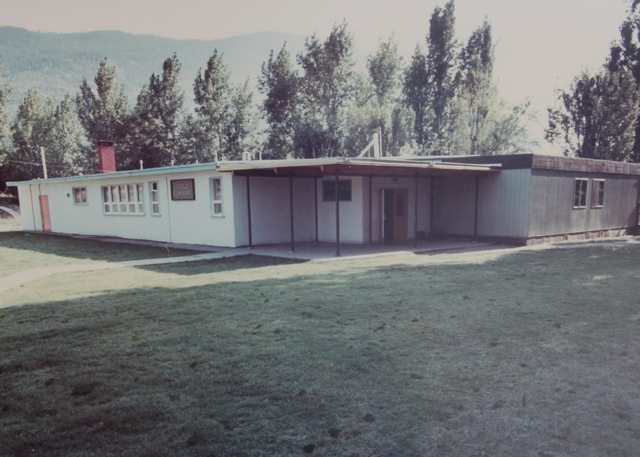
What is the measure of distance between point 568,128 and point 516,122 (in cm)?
813

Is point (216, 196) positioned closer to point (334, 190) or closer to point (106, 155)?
point (334, 190)

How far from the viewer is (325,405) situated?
3482mm

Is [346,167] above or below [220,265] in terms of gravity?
above

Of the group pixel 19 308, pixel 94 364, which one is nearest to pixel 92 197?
pixel 19 308

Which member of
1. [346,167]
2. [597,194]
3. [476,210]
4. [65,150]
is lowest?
[476,210]

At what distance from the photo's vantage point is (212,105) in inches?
1554

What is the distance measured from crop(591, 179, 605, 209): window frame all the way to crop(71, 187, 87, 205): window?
21576 mm

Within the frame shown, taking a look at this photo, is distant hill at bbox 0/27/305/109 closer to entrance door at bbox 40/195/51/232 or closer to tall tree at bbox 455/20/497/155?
tall tree at bbox 455/20/497/155

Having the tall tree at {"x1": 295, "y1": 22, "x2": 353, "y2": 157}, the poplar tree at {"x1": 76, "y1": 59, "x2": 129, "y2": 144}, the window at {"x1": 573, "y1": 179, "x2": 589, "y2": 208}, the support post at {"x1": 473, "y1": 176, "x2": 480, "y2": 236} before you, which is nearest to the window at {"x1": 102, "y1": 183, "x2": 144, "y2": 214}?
the support post at {"x1": 473, "y1": 176, "x2": 480, "y2": 236}

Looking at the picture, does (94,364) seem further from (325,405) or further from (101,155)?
(101,155)

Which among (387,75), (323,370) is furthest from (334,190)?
(387,75)

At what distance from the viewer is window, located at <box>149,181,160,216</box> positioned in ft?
57.5

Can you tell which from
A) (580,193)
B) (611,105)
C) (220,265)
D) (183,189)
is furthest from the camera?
(611,105)

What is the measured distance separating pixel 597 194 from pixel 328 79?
26.6m
